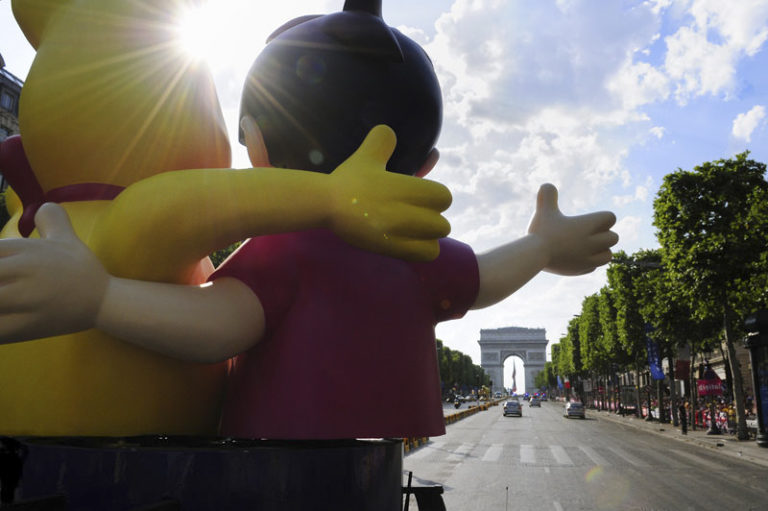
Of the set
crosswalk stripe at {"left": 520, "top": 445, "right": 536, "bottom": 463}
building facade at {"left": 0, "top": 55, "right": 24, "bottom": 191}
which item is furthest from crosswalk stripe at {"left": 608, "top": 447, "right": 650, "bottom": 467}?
building facade at {"left": 0, "top": 55, "right": 24, "bottom": 191}

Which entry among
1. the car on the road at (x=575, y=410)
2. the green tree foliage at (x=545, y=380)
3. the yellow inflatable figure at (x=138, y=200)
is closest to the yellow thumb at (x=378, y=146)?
the yellow inflatable figure at (x=138, y=200)

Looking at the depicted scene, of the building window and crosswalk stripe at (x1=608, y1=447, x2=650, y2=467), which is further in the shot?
the building window

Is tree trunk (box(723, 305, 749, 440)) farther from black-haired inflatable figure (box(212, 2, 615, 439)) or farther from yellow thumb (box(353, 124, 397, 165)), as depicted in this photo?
yellow thumb (box(353, 124, 397, 165))

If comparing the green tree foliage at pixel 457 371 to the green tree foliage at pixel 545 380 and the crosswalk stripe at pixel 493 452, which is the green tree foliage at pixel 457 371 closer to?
the green tree foliage at pixel 545 380

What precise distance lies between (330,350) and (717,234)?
16.0 metres

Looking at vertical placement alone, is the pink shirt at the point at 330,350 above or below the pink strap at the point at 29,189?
below

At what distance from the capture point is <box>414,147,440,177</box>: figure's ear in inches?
91.0

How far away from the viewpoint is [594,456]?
45.7 ft

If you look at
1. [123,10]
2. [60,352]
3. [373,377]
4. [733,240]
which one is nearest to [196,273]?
[60,352]

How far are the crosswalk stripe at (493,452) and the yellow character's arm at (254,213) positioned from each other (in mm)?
12576

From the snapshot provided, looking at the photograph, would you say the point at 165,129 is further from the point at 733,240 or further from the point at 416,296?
the point at 733,240

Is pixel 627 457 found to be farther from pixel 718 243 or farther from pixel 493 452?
pixel 718 243

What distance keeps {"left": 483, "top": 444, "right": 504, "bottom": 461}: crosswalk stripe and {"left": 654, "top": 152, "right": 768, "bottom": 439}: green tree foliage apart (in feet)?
21.3

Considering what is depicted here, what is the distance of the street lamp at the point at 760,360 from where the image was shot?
13.6 meters
